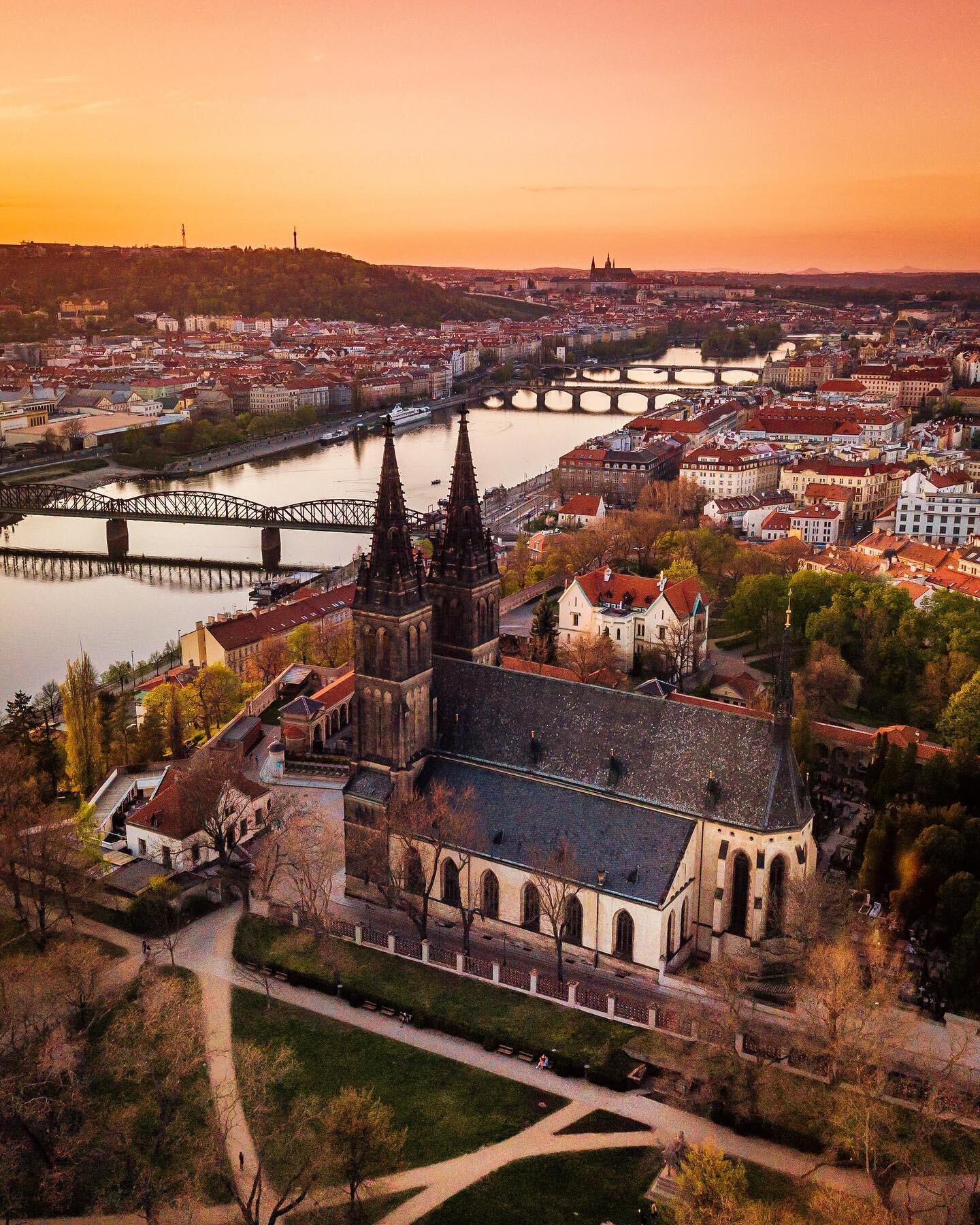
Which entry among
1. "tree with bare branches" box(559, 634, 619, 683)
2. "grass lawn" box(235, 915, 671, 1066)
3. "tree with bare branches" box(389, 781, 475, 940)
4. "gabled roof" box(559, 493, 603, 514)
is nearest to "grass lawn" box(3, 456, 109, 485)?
"gabled roof" box(559, 493, 603, 514)

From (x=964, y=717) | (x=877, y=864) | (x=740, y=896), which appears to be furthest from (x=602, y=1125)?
(x=964, y=717)

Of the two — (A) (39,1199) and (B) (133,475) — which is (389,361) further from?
(A) (39,1199)

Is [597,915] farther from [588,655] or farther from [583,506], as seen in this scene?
[583,506]

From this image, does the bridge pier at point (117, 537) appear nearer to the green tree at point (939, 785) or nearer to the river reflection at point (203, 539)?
the river reflection at point (203, 539)

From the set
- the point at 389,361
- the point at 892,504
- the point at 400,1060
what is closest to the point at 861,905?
the point at 400,1060

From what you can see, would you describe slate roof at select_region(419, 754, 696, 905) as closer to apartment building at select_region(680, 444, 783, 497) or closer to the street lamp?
the street lamp

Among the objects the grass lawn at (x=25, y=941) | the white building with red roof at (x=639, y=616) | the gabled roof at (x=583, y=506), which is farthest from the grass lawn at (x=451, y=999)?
the gabled roof at (x=583, y=506)
